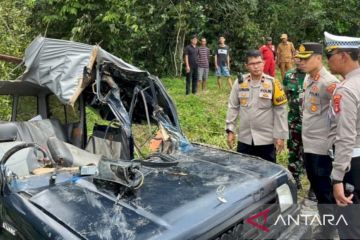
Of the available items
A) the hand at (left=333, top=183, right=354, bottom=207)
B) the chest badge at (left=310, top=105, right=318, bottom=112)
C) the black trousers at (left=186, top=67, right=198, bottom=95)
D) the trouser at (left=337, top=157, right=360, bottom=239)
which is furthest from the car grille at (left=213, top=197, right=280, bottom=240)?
the black trousers at (left=186, top=67, right=198, bottom=95)

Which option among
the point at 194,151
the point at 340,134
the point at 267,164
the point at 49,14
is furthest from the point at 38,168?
the point at 49,14

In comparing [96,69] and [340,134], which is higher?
[96,69]

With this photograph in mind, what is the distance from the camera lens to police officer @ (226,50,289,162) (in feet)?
14.8

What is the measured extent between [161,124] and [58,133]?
113 centimetres

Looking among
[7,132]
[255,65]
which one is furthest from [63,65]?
[255,65]

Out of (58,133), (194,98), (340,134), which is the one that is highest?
(340,134)

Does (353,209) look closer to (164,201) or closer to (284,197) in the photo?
(284,197)

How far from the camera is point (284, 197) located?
10.1 feet

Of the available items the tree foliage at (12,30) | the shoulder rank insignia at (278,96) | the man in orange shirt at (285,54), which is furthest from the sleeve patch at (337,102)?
the man in orange shirt at (285,54)

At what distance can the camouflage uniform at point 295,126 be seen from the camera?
17.8 ft

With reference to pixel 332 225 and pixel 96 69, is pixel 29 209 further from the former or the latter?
pixel 332 225

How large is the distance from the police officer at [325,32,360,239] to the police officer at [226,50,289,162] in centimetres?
132

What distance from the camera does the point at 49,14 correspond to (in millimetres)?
13586

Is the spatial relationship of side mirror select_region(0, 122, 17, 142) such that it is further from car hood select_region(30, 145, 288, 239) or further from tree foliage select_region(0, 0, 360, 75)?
tree foliage select_region(0, 0, 360, 75)
